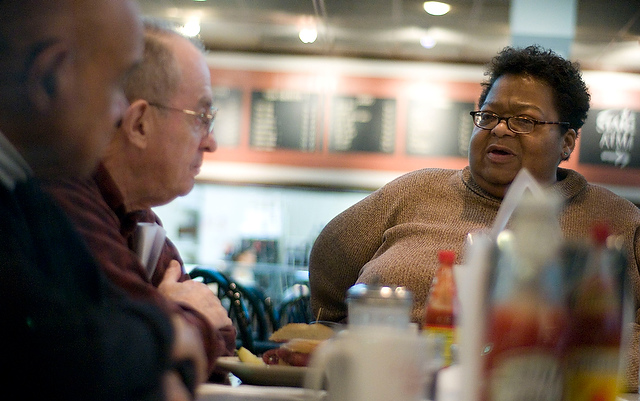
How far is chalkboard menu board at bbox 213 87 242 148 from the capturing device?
5477 mm

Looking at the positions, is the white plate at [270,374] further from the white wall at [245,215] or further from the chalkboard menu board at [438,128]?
the chalkboard menu board at [438,128]

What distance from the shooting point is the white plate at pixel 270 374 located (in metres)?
1.12

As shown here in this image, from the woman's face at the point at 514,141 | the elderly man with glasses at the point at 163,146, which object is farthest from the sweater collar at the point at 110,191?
the woman's face at the point at 514,141

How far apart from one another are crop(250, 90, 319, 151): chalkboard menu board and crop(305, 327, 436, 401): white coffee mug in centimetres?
469

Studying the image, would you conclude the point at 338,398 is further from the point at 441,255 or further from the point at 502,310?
the point at 441,255

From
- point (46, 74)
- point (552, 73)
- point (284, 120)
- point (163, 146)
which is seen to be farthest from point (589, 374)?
point (284, 120)

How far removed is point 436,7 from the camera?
4609 mm

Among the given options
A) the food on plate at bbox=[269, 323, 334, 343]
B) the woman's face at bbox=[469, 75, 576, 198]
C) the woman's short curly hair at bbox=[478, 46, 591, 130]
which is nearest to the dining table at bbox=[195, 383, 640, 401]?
the food on plate at bbox=[269, 323, 334, 343]

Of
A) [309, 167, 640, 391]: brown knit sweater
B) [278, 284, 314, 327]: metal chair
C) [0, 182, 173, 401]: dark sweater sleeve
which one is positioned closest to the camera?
[0, 182, 173, 401]: dark sweater sleeve

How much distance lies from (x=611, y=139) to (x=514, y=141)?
3.67 meters

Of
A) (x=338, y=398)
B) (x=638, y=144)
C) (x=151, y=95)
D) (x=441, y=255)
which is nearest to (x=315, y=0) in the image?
(x=638, y=144)

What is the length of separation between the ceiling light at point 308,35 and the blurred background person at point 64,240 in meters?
4.32

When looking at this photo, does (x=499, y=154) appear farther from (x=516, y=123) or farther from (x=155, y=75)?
(x=155, y=75)

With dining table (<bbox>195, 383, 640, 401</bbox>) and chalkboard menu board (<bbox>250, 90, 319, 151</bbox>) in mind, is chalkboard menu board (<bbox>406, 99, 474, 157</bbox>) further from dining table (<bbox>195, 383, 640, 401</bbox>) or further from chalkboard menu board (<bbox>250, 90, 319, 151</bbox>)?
dining table (<bbox>195, 383, 640, 401</bbox>)
